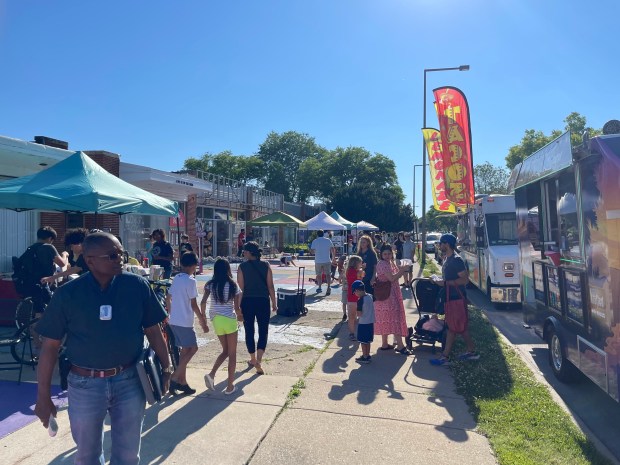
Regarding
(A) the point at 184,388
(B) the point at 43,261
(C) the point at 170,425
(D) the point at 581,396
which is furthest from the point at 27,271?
(D) the point at 581,396

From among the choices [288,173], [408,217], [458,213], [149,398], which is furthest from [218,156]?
[149,398]

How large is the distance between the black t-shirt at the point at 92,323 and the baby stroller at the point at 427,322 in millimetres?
5153

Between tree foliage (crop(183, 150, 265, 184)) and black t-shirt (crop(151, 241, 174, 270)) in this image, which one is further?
tree foliage (crop(183, 150, 265, 184))

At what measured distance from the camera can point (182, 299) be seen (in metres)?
4.90

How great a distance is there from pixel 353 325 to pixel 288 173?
69.3m

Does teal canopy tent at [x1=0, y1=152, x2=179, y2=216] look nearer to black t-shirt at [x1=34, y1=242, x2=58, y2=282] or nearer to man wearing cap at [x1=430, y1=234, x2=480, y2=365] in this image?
black t-shirt at [x1=34, y1=242, x2=58, y2=282]

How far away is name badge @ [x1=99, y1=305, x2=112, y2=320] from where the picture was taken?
2.64m

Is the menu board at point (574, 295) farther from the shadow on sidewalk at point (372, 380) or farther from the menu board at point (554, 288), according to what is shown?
the shadow on sidewalk at point (372, 380)

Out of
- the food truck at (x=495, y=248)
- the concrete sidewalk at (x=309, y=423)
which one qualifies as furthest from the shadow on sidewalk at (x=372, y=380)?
the food truck at (x=495, y=248)

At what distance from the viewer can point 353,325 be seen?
779cm

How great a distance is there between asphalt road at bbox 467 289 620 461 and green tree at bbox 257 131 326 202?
65788 millimetres

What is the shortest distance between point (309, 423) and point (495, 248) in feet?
27.1

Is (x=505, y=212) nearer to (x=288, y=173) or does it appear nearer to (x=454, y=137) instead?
(x=454, y=137)

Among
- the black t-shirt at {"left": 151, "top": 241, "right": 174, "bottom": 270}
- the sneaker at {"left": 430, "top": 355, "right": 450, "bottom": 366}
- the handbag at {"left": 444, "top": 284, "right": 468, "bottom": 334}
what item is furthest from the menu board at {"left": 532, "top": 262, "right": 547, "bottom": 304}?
the black t-shirt at {"left": 151, "top": 241, "right": 174, "bottom": 270}
